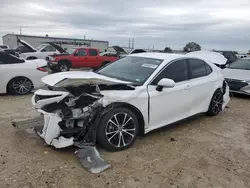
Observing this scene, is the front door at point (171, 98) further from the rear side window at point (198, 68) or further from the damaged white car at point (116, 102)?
the rear side window at point (198, 68)

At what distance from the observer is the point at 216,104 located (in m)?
5.82

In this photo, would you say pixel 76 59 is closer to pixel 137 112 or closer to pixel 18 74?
pixel 18 74

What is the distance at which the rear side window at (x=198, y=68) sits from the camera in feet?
16.9

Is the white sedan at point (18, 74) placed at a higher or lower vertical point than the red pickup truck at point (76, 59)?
lower

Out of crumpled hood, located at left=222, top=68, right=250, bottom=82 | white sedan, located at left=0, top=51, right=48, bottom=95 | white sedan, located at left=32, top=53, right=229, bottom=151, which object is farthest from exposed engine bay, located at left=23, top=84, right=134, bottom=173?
crumpled hood, located at left=222, top=68, right=250, bottom=82

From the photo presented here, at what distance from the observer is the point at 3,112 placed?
586 centimetres

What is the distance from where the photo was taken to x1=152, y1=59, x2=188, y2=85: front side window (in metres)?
4.47

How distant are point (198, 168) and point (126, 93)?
1492mm

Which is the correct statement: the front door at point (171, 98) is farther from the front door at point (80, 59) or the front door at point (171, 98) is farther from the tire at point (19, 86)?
the front door at point (80, 59)

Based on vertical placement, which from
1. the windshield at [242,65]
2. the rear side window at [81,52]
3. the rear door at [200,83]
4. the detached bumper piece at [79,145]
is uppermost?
the rear side window at [81,52]

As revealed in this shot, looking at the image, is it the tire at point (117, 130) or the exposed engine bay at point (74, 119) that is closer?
the exposed engine bay at point (74, 119)

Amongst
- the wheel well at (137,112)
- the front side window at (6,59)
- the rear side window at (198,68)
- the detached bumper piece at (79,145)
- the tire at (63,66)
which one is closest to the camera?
the detached bumper piece at (79,145)

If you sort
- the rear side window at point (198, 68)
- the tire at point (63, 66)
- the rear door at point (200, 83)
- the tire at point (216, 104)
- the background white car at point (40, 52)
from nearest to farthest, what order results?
the rear door at point (200, 83), the rear side window at point (198, 68), the tire at point (216, 104), the tire at point (63, 66), the background white car at point (40, 52)

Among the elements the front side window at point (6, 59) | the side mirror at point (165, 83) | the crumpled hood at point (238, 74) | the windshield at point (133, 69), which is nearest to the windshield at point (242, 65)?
the crumpled hood at point (238, 74)
